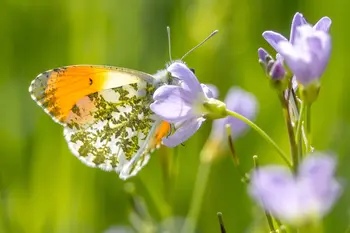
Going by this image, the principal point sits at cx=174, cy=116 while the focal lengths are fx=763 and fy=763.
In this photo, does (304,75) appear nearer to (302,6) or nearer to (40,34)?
(302,6)

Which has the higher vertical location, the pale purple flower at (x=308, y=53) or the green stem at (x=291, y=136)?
the pale purple flower at (x=308, y=53)

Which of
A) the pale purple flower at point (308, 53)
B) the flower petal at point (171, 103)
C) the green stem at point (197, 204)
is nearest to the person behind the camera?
the pale purple flower at point (308, 53)

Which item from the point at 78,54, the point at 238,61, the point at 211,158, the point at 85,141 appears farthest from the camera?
the point at 238,61

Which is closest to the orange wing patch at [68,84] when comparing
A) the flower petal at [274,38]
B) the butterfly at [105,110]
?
the butterfly at [105,110]

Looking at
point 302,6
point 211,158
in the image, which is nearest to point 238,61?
point 302,6

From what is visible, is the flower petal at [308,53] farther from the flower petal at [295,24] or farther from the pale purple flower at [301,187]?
the pale purple flower at [301,187]
